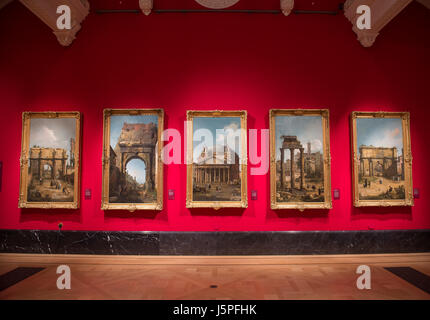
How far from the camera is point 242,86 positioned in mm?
6680

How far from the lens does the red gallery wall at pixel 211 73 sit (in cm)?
665

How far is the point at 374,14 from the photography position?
638 cm

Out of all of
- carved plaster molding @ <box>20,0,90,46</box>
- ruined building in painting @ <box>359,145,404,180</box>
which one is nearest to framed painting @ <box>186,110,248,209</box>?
ruined building in painting @ <box>359,145,404,180</box>

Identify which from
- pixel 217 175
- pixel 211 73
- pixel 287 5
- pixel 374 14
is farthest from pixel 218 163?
pixel 374 14

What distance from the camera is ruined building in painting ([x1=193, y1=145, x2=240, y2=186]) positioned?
646 centimetres

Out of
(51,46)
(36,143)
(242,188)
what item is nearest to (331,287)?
(242,188)

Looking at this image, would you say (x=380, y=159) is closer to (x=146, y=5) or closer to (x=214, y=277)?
(x=214, y=277)

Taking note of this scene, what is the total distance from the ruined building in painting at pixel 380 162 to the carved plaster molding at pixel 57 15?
788cm

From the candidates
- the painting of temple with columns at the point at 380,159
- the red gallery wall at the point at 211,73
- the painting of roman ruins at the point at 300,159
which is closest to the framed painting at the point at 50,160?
the red gallery wall at the point at 211,73

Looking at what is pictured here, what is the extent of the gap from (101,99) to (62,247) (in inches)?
151

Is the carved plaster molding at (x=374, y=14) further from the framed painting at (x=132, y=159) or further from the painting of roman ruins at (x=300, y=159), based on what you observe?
the framed painting at (x=132, y=159)

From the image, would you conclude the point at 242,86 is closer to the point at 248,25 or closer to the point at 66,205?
the point at 248,25

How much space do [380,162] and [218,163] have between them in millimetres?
4107

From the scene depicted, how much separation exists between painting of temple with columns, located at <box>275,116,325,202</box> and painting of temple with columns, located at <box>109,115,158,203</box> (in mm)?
3151
